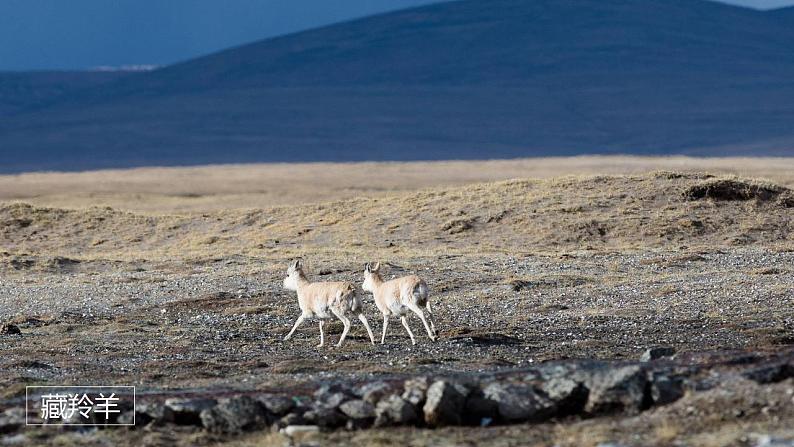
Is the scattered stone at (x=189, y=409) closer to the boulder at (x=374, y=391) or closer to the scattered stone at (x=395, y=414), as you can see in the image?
the boulder at (x=374, y=391)

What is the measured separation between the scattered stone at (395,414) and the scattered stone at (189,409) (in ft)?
3.95

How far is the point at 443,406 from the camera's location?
9.85 m

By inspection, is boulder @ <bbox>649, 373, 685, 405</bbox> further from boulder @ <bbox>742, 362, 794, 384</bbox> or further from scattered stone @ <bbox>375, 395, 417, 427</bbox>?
scattered stone @ <bbox>375, 395, 417, 427</bbox>

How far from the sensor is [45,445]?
9641 millimetres

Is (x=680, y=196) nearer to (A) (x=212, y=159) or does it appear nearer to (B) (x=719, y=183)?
(B) (x=719, y=183)

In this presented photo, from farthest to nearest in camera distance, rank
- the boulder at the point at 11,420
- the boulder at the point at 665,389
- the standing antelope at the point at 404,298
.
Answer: the standing antelope at the point at 404,298
the boulder at the point at 11,420
the boulder at the point at 665,389

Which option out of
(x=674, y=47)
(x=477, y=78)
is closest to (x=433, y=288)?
(x=477, y=78)

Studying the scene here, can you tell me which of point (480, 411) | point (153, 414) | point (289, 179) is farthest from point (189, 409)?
point (289, 179)

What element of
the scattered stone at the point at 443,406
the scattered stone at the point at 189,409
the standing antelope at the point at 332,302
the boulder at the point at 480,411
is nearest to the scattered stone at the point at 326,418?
the scattered stone at the point at 443,406

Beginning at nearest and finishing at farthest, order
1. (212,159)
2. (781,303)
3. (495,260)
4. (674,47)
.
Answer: (781,303), (495,260), (212,159), (674,47)

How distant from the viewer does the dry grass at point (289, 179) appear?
66.4 meters

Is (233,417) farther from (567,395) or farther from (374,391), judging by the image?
(567,395)

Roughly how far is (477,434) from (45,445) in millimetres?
2913

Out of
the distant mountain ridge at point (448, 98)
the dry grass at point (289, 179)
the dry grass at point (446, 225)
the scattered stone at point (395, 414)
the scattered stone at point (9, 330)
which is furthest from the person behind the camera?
the distant mountain ridge at point (448, 98)
